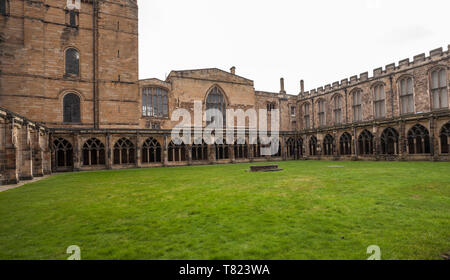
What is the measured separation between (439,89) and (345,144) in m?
10.4

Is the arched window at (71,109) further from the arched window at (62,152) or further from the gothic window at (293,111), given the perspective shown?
the gothic window at (293,111)

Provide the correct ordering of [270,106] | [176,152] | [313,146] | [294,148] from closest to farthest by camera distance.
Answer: [176,152] < [313,146] < [294,148] < [270,106]

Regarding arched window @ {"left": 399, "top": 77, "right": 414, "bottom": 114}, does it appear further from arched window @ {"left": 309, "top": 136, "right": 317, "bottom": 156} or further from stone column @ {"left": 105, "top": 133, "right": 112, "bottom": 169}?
stone column @ {"left": 105, "top": 133, "right": 112, "bottom": 169}

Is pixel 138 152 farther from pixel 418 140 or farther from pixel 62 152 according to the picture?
pixel 418 140

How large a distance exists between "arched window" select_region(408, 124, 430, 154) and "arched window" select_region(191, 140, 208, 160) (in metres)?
21.4

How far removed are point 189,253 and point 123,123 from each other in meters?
26.1

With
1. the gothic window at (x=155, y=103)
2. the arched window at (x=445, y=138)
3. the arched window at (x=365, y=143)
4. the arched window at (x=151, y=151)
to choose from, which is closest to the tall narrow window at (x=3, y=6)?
the gothic window at (x=155, y=103)

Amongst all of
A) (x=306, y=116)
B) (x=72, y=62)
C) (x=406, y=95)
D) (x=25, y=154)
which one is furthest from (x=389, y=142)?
(x=72, y=62)

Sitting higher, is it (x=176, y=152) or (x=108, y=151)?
(x=108, y=151)

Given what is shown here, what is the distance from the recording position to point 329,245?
11.5 ft

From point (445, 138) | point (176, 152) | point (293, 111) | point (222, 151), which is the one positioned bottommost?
point (222, 151)

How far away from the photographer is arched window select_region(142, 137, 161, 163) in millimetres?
25094

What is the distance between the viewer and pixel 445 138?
19938 mm

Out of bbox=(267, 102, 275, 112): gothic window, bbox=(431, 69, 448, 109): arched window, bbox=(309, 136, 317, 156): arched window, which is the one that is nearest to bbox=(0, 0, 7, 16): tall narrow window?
bbox=(267, 102, 275, 112): gothic window
